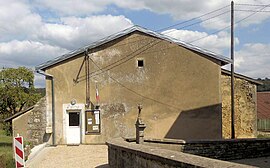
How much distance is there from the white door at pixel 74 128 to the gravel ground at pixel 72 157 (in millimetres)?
665

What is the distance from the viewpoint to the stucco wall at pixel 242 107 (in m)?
22.2

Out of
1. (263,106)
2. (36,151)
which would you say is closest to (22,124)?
(36,151)

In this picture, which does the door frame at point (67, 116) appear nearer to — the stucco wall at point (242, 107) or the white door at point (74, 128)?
the white door at point (74, 128)

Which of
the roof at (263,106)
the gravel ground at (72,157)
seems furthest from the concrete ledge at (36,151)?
the roof at (263,106)

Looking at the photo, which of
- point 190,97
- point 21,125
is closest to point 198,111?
point 190,97

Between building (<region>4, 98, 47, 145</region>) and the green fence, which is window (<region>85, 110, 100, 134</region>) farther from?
the green fence

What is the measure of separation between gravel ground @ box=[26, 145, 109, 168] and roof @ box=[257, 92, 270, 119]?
96.2ft

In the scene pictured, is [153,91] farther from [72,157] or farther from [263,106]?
[263,106]

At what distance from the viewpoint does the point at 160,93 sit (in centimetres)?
1958

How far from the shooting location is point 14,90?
3391 centimetres

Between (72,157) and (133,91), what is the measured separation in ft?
18.5

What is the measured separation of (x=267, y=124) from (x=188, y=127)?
23501 mm

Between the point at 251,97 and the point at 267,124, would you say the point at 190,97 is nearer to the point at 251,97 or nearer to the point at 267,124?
the point at 251,97

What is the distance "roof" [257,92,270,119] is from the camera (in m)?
43.3
